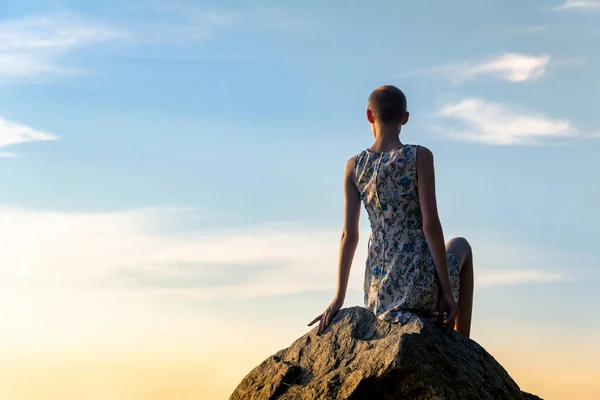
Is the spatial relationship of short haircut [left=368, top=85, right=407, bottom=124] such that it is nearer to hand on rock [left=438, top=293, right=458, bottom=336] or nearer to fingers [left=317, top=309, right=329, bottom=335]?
hand on rock [left=438, top=293, right=458, bottom=336]

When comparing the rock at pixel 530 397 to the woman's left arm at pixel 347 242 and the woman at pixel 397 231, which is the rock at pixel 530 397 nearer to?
the woman at pixel 397 231

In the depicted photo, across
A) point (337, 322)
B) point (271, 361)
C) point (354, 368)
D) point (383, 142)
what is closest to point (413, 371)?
point (354, 368)

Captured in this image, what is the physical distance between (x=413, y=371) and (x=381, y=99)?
2.32 m

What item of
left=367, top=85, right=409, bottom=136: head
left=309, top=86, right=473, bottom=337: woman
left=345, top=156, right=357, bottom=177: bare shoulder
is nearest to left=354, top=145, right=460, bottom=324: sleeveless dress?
left=309, top=86, right=473, bottom=337: woman

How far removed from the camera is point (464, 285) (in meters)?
7.05

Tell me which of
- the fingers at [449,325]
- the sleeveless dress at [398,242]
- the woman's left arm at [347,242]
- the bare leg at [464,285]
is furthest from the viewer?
Result: the bare leg at [464,285]

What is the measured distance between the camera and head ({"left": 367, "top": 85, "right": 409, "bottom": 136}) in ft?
21.3

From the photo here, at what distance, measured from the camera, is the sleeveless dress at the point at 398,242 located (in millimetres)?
6359

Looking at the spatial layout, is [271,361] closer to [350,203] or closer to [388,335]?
[388,335]

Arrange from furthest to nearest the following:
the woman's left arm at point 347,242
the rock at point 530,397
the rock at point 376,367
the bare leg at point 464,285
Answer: the rock at point 530,397, the bare leg at point 464,285, the woman's left arm at point 347,242, the rock at point 376,367

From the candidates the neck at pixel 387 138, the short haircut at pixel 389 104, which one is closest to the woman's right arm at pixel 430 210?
the neck at pixel 387 138

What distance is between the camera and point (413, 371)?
18.1 ft

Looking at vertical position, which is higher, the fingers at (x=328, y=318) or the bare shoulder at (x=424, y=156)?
the bare shoulder at (x=424, y=156)

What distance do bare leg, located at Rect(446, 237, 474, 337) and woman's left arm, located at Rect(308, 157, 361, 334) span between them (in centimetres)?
94
